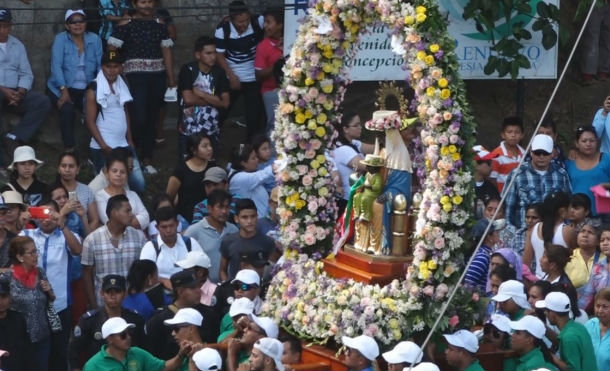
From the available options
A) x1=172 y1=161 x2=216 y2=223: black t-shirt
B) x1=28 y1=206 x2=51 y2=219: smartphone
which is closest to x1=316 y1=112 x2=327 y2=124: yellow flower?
x1=28 y1=206 x2=51 y2=219: smartphone

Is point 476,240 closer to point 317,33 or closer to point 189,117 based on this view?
point 317,33

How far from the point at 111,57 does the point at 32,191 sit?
2.17m

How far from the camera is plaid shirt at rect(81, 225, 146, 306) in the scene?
16234 millimetres

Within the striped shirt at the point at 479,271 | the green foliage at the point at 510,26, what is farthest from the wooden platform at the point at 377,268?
the green foliage at the point at 510,26

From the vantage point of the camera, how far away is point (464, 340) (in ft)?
45.8

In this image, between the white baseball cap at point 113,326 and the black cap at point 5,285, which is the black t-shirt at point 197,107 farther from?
the white baseball cap at point 113,326

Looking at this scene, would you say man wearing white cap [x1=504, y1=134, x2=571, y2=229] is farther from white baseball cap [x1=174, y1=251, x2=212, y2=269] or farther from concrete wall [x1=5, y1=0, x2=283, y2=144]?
concrete wall [x1=5, y1=0, x2=283, y2=144]

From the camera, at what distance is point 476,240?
54.7 ft

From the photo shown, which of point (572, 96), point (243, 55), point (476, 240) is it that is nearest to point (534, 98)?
point (572, 96)

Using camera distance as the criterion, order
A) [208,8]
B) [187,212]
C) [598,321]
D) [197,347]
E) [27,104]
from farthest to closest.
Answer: [208,8]
[27,104]
[187,212]
[598,321]
[197,347]

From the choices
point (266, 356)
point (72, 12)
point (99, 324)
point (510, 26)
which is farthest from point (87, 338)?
point (510, 26)

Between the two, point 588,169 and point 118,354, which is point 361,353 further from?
point 588,169

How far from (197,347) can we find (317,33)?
9.58 feet

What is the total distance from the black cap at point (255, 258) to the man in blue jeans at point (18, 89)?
387 centimetres
